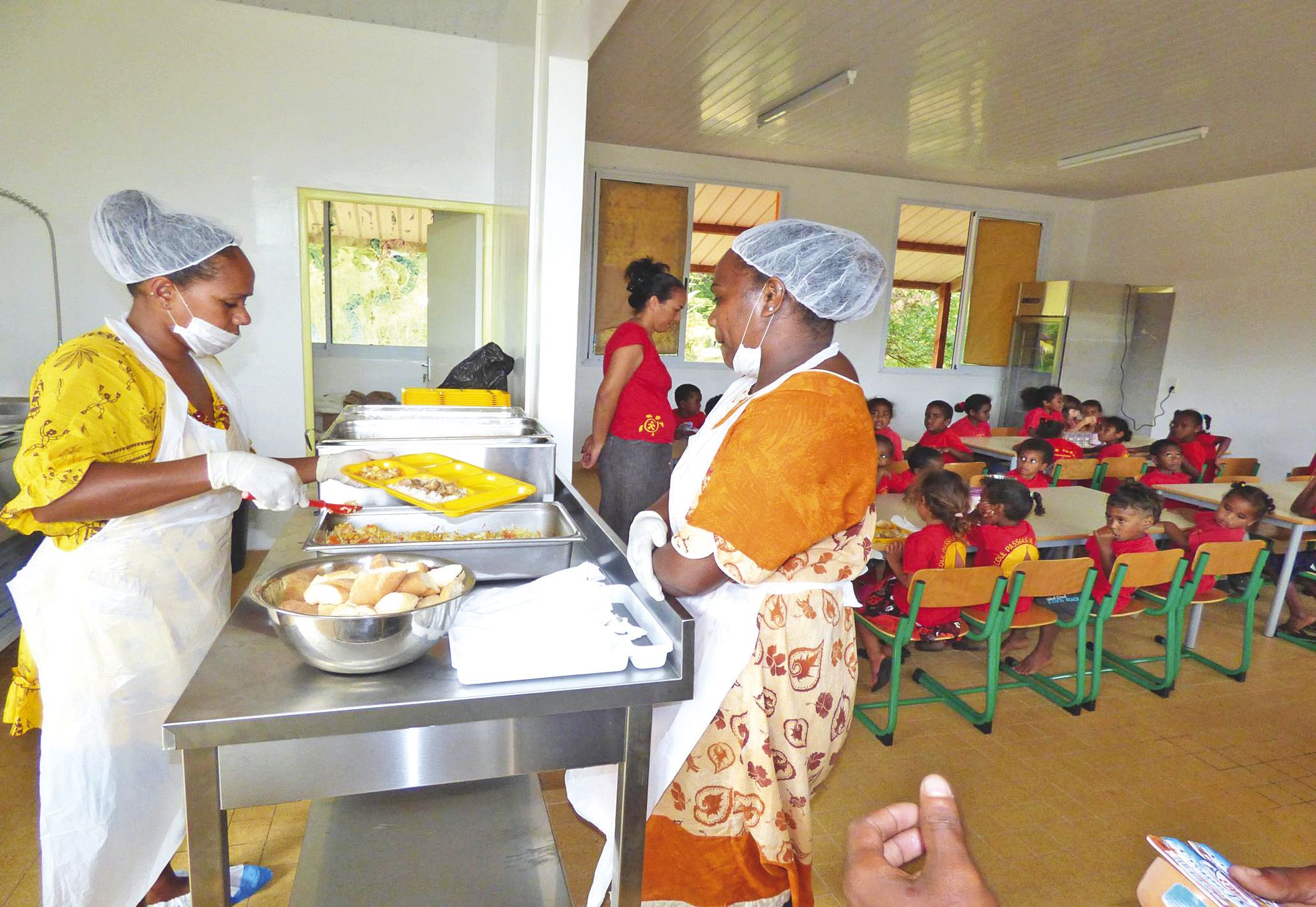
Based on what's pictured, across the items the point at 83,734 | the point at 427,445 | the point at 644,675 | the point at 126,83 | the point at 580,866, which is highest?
the point at 126,83

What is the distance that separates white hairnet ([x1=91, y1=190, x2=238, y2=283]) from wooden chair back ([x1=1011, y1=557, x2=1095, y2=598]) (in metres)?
2.49

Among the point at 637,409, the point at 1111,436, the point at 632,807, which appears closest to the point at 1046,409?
the point at 1111,436

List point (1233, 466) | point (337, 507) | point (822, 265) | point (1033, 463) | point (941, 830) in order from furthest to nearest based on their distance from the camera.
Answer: point (1233, 466)
point (1033, 463)
point (337, 507)
point (822, 265)
point (941, 830)

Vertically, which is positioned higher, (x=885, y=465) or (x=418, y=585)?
(x=418, y=585)

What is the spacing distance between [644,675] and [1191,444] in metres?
4.99

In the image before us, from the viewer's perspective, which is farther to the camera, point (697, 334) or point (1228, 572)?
point (697, 334)

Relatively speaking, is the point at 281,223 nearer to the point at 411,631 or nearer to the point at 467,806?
the point at 467,806

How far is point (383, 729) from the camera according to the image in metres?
0.95

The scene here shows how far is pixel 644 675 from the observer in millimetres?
1080

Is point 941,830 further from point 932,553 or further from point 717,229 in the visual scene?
point 717,229

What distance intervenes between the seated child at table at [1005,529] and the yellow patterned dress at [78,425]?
8.23ft

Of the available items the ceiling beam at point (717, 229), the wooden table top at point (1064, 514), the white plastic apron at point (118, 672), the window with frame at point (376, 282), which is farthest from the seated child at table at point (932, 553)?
the ceiling beam at point (717, 229)

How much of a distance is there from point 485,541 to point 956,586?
160 cm

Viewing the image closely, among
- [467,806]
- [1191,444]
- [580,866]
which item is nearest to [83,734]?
[467,806]
